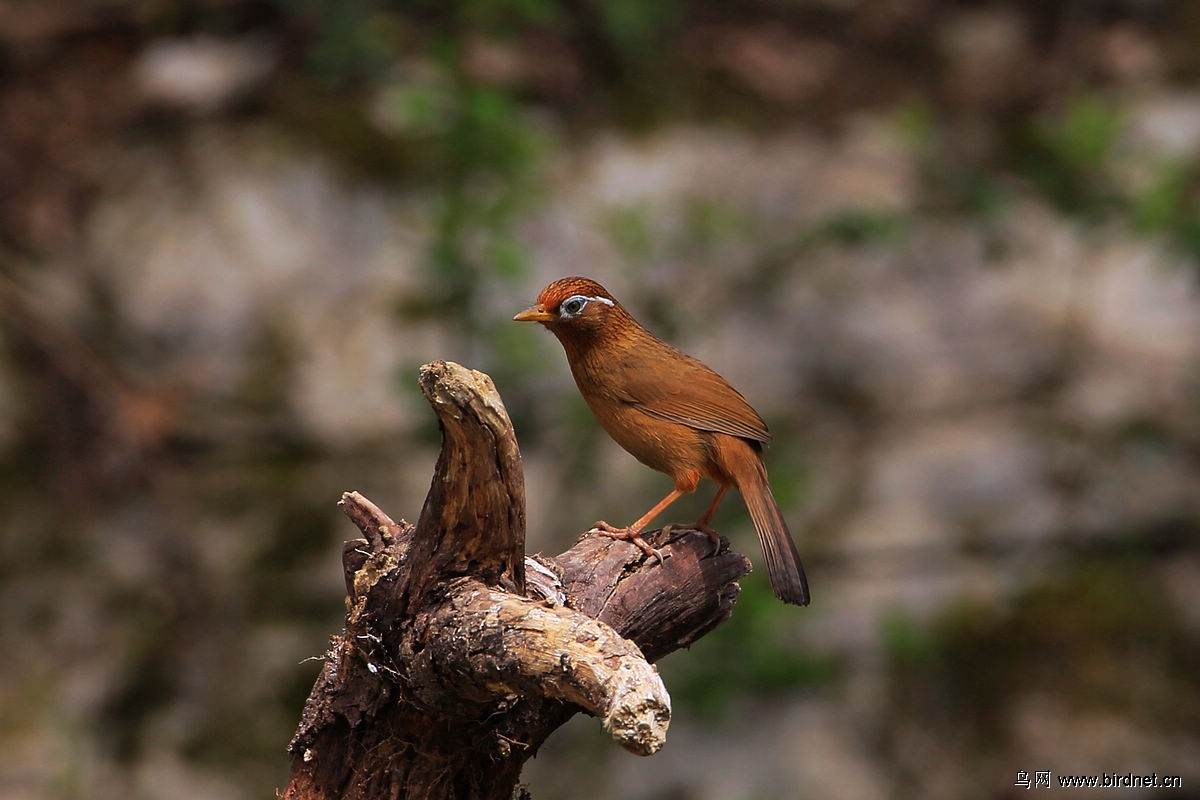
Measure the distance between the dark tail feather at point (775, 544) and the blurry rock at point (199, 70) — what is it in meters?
4.69

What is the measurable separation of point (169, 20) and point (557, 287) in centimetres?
484

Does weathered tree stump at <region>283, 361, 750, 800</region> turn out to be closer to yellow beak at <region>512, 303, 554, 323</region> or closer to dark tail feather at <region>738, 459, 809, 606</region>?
dark tail feather at <region>738, 459, 809, 606</region>

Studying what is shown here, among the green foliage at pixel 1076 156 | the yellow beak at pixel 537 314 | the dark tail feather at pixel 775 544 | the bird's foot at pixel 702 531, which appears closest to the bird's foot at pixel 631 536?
the bird's foot at pixel 702 531

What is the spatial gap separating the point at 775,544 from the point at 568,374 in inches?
122

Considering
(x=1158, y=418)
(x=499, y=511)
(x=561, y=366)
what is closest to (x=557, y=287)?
(x=499, y=511)

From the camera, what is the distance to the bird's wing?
3830mm

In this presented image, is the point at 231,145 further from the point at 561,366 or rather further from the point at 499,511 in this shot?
the point at 499,511

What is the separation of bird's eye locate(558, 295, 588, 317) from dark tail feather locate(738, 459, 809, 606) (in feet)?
2.35

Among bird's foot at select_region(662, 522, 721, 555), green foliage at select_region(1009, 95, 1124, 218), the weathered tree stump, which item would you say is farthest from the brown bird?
green foliage at select_region(1009, 95, 1124, 218)

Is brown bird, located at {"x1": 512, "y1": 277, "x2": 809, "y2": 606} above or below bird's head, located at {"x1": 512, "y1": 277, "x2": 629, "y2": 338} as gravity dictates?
below

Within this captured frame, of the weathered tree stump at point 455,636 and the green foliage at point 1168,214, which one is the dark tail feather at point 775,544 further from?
the green foliage at point 1168,214

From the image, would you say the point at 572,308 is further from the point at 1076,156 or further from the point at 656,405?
the point at 1076,156

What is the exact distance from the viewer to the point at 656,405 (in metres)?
3.84

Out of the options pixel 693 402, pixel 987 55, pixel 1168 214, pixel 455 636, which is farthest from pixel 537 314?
pixel 987 55
